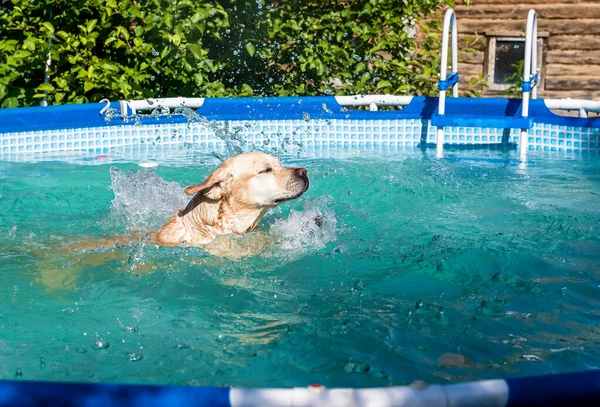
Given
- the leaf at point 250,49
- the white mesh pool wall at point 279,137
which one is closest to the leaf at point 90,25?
the white mesh pool wall at point 279,137

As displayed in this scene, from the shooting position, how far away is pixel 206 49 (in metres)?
10.7

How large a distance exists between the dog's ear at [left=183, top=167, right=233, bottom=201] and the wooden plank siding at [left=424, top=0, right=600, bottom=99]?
30.4 feet

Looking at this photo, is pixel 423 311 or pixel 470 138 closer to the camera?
pixel 423 311

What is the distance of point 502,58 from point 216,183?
33.5ft

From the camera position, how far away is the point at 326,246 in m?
5.45

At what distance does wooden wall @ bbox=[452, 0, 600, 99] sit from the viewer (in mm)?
13508

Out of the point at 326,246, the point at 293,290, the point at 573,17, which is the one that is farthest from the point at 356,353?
A: the point at 573,17

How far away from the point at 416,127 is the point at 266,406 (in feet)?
25.8

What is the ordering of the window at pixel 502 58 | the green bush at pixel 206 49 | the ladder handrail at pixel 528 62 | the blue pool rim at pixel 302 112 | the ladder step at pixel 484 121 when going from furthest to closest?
the window at pixel 502 58
the green bush at pixel 206 49
the blue pool rim at pixel 302 112
the ladder step at pixel 484 121
the ladder handrail at pixel 528 62

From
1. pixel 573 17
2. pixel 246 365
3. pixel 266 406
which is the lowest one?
pixel 246 365

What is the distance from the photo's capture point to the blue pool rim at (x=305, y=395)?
2293 millimetres

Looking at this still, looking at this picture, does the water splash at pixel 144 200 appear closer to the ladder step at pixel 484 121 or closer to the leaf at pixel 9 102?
the ladder step at pixel 484 121

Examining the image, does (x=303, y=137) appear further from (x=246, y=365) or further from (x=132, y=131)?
(x=246, y=365)

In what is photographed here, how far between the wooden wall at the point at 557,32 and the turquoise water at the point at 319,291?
694 centimetres
